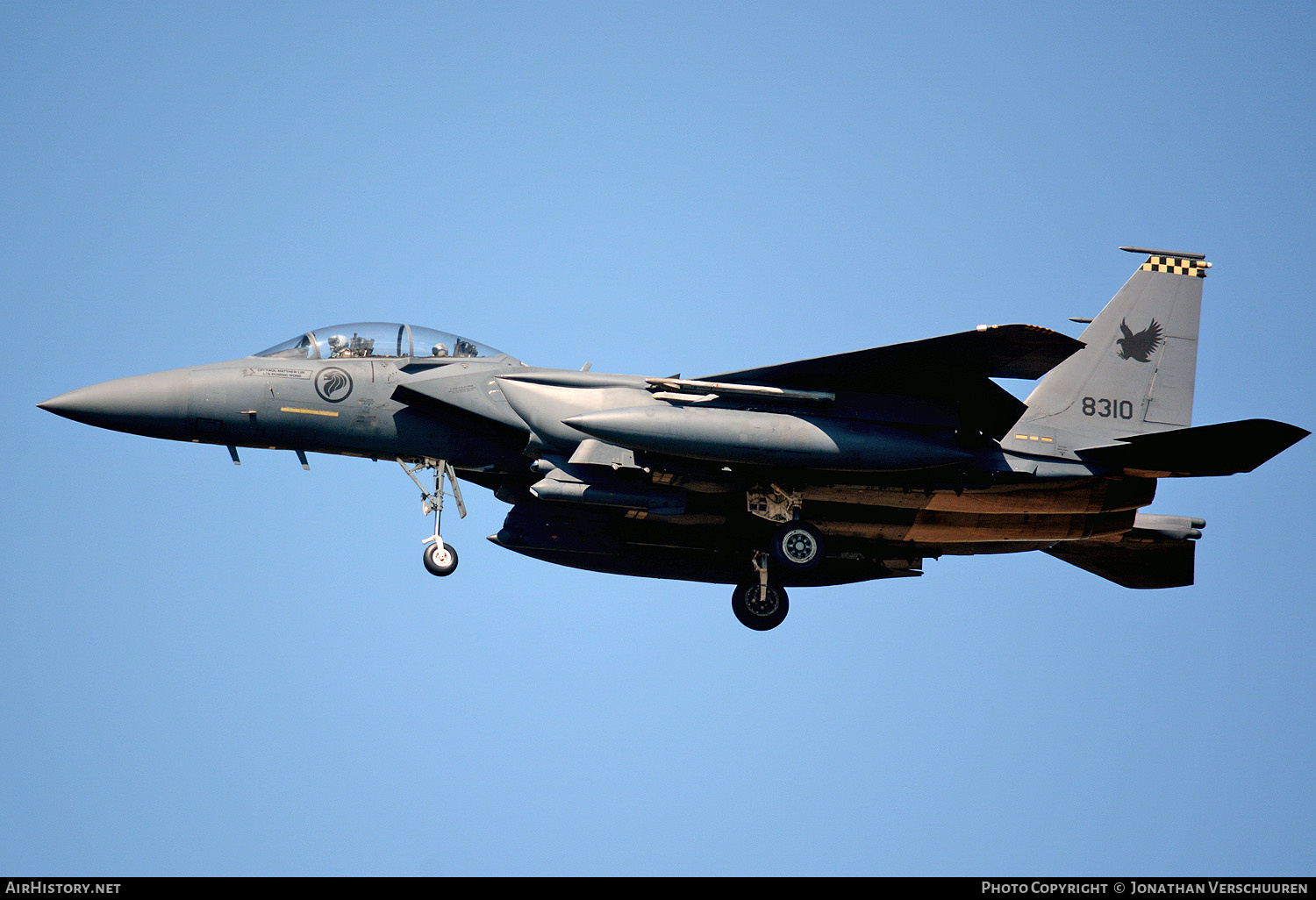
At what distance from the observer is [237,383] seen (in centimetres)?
1440

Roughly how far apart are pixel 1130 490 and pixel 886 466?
357 centimetres

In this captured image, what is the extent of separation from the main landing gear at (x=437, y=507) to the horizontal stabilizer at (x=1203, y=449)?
7.55 meters

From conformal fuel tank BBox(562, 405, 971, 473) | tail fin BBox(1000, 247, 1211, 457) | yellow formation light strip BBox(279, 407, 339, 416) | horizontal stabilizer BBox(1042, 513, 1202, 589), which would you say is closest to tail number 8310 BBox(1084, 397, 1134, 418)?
tail fin BBox(1000, 247, 1211, 457)

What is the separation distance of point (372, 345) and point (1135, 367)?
9.67 meters

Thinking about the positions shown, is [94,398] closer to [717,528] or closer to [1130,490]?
[717,528]

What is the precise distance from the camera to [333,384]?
14.6 m

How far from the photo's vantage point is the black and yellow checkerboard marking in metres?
16.5

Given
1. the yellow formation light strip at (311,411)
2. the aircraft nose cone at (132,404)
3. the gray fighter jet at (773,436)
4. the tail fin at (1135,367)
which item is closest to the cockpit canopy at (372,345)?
the gray fighter jet at (773,436)

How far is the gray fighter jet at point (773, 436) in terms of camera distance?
1374 cm

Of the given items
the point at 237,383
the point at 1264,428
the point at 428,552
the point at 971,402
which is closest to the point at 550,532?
the point at 428,552
